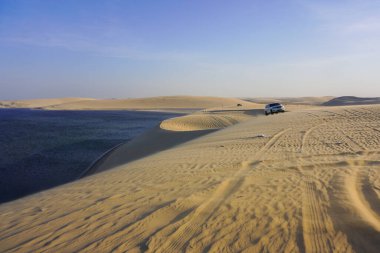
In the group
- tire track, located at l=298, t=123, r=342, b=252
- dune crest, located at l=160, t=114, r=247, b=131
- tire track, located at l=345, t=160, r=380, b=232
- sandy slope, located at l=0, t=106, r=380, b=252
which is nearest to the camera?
tire track, located at l=298, t=123, r=342, b=252

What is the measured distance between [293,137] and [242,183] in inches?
325

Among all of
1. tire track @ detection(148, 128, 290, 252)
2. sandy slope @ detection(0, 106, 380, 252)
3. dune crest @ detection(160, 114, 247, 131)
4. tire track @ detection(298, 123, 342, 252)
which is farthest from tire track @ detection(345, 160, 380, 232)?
dune crest @ detection(160, 114, 247, 131)

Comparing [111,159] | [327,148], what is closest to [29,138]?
[111,159]

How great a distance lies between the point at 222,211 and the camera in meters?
5.71

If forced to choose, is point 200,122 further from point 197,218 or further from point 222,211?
point 197,218

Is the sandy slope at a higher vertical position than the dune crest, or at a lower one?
higher

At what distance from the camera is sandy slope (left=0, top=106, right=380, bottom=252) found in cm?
456

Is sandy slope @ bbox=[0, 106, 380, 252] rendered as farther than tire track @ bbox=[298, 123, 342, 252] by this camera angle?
Yes

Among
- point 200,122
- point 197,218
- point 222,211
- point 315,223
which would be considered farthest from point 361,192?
point 200,122

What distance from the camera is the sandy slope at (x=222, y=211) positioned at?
4.56 m

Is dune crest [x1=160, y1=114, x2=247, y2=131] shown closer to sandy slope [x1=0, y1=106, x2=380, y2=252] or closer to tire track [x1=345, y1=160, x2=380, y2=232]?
sandy slope [x1=0, y1=106, x2=380, y2=252]

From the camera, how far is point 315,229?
4668 mm

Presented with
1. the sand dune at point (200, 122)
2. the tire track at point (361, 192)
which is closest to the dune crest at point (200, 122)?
the sand dune at point (200, 122)

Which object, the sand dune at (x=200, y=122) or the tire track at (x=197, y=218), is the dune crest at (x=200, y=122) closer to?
the sand dune at (x=200, y=122)
